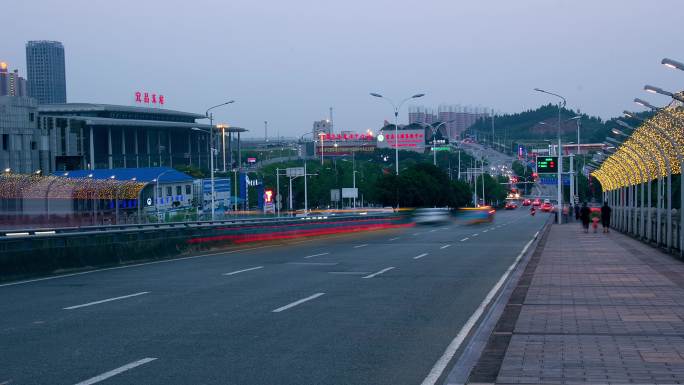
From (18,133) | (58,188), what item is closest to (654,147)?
(58,188)

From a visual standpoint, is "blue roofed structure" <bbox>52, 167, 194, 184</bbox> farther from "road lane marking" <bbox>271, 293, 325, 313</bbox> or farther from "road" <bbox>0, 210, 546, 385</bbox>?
"road lane marking" <bbox>271, 293, 325, 313</bbox>

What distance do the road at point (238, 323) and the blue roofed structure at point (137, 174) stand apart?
4332cm

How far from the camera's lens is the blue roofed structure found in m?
63.4

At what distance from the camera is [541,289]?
16078mm

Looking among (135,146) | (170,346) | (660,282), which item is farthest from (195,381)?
(135,146)

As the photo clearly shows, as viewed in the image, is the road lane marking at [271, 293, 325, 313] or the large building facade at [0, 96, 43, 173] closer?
the road lane marking at [271, 293, 325, 313]

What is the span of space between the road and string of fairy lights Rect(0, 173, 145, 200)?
529 inches

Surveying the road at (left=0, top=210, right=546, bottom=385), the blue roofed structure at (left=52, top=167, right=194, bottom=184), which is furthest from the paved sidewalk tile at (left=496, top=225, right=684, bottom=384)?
the blue roofed structure at (left=52, top=167, right=194, bottom=184)

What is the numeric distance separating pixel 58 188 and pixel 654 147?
26070mm

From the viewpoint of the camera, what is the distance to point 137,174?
7019cm

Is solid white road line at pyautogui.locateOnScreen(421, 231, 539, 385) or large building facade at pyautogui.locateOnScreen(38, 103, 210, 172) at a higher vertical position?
large building facade at pyautogui.locateOnScreen(38, 103, 210, 172)

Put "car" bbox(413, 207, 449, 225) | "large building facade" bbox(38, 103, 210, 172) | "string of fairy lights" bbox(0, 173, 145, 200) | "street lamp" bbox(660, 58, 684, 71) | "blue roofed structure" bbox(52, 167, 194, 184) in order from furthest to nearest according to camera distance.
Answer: "large building facade" bbox(38, 103, 210, 172)
"car" bbox(413, 207, 449, 225)
"blue roofed structure" bbox(52, 167, 194, 184)
"string of fairy lights" bbox(0, 173, 145, 200)
"street lamp" bbox(660, 58, 684, 71)

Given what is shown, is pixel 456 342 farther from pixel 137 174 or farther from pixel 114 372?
pixel 137 174

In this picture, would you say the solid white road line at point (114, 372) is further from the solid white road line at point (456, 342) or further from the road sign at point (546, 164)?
the road sign at point (546, 164)
